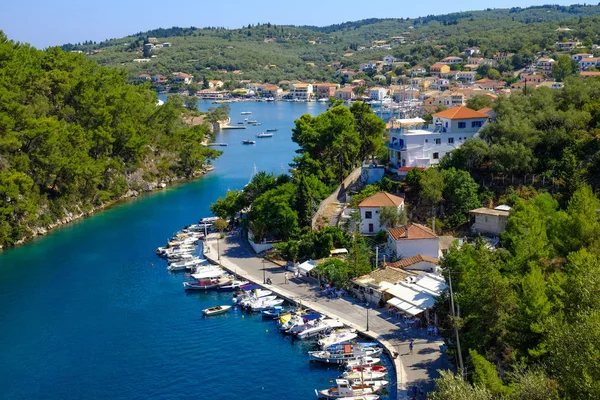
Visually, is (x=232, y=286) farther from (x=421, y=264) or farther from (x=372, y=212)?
(x=421, y=264)

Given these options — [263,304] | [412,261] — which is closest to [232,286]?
[263,304]

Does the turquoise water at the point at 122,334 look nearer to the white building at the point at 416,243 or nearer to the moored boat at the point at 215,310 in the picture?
the moored boat at the point at 215,310

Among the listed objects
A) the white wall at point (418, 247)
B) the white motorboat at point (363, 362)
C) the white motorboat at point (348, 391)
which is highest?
the white wall at point (418, 247)

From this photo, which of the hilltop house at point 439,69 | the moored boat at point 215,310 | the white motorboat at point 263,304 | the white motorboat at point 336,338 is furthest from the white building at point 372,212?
the hilltop house at point 439,69

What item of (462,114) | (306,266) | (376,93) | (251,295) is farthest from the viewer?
(376,93)

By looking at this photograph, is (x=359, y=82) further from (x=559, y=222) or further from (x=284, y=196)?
(x=559, y=222)

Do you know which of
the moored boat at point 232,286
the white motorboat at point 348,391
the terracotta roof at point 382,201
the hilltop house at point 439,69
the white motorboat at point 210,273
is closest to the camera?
the white motorboat at point 348,391
